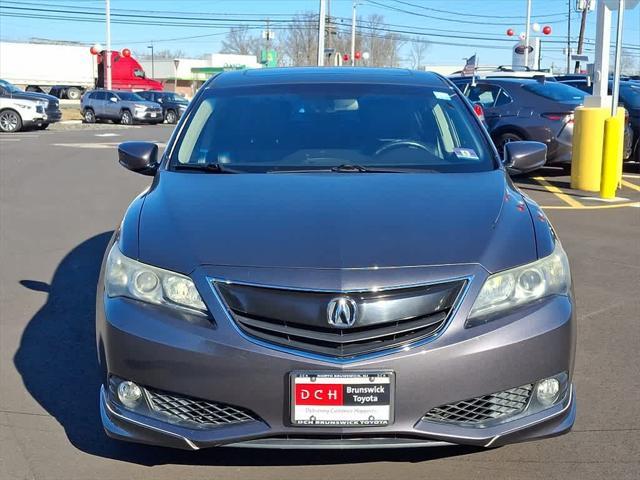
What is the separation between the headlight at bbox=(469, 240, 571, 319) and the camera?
304 cm

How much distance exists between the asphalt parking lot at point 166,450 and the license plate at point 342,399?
23 centimetres

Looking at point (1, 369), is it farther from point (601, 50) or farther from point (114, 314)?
→ point (601, 50)

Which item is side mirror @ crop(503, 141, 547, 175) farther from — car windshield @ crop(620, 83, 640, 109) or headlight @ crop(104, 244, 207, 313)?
car windshield @ crop(620, 83, 640, 109)

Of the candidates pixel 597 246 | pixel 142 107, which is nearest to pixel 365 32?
pixel 142 107

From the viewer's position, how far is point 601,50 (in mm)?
11867

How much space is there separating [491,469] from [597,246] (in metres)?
5.09

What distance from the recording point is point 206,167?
13.7 ft

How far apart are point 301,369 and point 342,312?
0.24 meters

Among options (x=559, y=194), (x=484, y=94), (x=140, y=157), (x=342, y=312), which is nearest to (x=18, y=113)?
(x=484, y=94)

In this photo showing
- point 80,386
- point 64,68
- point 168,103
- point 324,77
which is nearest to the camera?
point 80,386

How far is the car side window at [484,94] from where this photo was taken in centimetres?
1376

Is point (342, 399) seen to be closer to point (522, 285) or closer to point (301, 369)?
point (301, 369)

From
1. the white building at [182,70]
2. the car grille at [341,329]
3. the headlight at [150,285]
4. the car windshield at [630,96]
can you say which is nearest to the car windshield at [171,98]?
the car windshield at [630,96]

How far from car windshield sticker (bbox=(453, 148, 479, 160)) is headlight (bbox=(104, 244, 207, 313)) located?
6.23 ft
